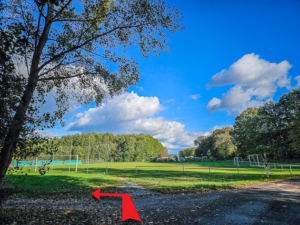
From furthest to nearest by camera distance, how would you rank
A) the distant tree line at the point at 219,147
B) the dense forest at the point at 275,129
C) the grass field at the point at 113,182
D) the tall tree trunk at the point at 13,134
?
the distant tree line at the point at 219,147 < the dense forest at the point at 275,129 < the grass field at the point at 113,182 < the tall tree trunk at the point at 13,134

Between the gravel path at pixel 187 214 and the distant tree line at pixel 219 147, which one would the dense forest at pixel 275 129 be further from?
the gravel path at pixel 187 214

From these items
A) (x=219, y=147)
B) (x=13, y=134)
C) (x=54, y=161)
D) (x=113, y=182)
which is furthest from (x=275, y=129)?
(x=54, y=161)

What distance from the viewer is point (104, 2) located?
669 centimetres

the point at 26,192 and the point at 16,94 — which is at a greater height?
the point at 16,94

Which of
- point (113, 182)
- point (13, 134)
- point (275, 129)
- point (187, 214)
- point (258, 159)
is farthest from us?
point (275, 129)

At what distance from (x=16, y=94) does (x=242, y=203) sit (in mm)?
8494

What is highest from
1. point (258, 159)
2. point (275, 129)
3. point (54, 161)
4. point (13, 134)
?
point (275, 129)

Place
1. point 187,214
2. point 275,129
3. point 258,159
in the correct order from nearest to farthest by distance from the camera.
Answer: point 187,214 → point 258,159 → point 275,129

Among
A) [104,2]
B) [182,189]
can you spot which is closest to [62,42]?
[104,2]

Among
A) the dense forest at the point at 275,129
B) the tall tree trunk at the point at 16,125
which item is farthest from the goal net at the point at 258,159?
the tall tree trunk at the point at 16,125

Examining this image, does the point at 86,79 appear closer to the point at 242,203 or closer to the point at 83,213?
the point at 83,213

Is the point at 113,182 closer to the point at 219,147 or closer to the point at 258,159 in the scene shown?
the point at 258,159

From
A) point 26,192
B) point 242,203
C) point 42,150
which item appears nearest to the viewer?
point 42,150

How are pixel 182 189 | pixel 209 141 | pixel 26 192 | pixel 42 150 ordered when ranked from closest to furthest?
pixel 42 150 → pixel 26 192 → pixel 182 189 → pixel 209 141
